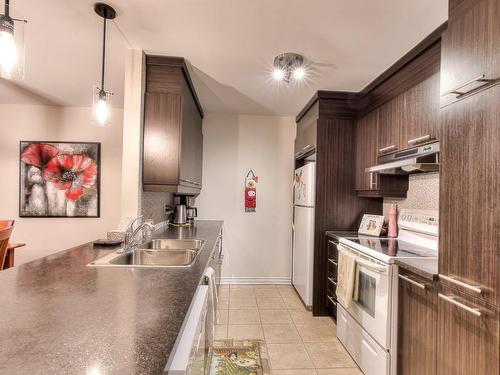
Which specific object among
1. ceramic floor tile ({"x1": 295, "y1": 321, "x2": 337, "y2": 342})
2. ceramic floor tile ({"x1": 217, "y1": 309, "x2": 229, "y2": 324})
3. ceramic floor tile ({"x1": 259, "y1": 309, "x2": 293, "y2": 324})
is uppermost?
ceramic floor tile ({"x1": 217, "y1": 309, "x2": 229, "y2": 324})

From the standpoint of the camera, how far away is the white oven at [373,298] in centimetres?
175

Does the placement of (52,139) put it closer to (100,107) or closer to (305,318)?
(100,107)

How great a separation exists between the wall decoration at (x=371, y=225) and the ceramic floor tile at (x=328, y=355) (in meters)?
1.07

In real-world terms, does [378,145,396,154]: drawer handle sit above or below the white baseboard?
above

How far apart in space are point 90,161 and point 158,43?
2329mm

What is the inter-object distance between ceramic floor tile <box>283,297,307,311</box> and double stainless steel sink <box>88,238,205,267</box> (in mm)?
1593

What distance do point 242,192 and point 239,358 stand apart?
2.21m

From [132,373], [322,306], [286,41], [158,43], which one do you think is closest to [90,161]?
[158,43]

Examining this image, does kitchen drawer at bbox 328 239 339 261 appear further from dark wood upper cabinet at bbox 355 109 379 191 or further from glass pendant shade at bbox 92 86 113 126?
Answer: glass pendant shade at bbox 92 86 113 126

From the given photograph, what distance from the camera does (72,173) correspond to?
3674 millimetres

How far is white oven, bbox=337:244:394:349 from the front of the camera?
175 centimetres

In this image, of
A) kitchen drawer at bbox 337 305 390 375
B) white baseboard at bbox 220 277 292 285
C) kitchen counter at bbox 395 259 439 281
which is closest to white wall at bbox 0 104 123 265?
white baseboard at bbox 220 277 292 285

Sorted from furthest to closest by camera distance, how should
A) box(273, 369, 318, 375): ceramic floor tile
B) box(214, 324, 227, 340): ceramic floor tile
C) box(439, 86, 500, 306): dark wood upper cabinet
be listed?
box(214, 324, 227, 340): ceramic floor tile
box(273, 369, 318, 375): ceramic floor tile
box(439, 86, 500, 306): dark wood upper cabinet

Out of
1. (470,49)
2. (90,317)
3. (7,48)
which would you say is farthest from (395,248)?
(7,48)
